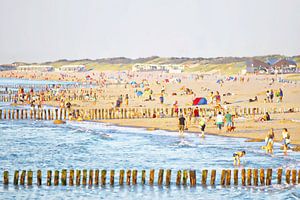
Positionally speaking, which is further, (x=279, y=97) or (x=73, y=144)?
(x=279, y=97)

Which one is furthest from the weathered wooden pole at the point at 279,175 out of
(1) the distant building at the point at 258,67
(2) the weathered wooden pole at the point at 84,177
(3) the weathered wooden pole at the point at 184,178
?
(1) the distant building at the point at 258,67

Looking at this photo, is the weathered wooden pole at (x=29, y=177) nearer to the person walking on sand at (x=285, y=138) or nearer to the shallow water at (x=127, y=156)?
the shallow water at (x=127, y=156)

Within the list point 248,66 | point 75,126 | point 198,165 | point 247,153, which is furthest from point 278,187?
point 248,66

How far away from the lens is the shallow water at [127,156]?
27.9 metres

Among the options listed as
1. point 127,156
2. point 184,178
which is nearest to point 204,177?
point 184,178

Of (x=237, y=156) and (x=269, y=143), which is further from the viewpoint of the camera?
(x=269, y=143)

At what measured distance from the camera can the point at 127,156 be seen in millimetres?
39031

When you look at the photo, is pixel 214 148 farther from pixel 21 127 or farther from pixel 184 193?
pixel 21 127

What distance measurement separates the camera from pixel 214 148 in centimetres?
4106

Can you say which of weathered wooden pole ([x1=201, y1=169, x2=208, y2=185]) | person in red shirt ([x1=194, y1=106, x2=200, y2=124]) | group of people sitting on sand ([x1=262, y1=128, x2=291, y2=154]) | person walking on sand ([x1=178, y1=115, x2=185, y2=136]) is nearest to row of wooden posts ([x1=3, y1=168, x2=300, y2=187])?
weathered wooden pole ([x1=201, y1=169, x2=208, y2=185])

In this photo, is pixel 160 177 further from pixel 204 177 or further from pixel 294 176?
pixel 294 176

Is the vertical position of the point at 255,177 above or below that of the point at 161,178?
above

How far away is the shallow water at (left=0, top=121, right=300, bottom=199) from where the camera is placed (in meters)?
27.9

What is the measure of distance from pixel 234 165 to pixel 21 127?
2915 centimetres
